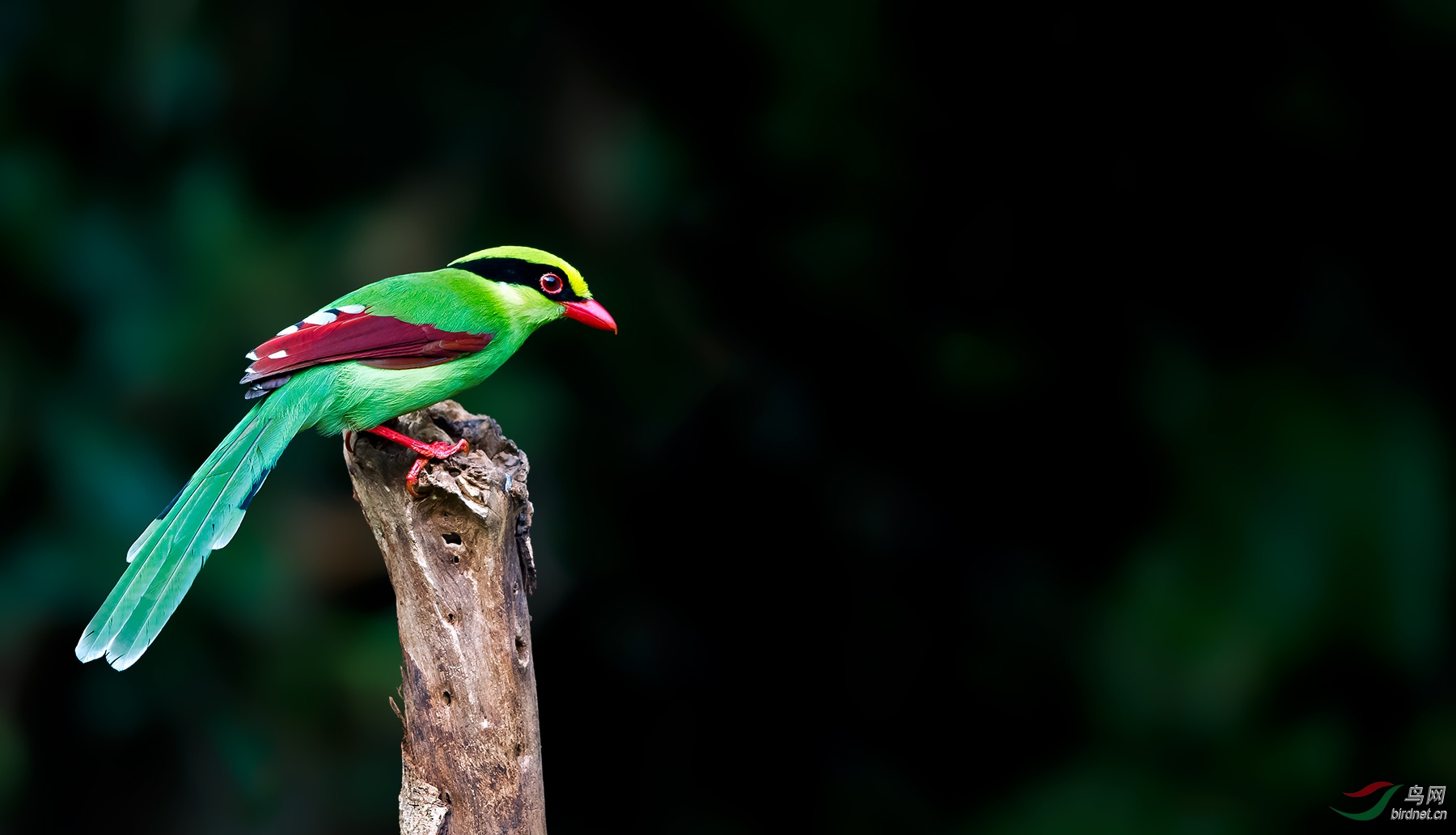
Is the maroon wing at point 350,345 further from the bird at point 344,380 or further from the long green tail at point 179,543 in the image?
the long green tail at point 179,543

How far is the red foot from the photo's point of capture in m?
2.52

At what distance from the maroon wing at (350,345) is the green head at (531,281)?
239mm

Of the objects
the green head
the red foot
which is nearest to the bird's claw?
the red foot

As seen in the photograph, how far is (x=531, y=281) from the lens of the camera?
2.97 meters

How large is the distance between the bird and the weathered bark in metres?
0.15

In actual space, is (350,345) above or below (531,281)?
below

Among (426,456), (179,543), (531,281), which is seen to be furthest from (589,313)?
(179,543)

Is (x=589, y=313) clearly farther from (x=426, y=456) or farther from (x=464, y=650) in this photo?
(x=464, y=650)

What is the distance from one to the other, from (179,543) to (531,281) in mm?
1130

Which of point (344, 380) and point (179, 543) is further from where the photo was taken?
point (344, 380)

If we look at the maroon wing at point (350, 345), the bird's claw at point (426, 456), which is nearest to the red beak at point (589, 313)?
the maroon wing at point (350, 345)

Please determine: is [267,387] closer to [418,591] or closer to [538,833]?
[418,591]

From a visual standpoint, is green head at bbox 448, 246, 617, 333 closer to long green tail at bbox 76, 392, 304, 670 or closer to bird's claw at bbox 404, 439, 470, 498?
bird's claw at bbox 404, 439, 470, 498

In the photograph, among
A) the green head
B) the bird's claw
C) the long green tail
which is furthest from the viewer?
the green head
